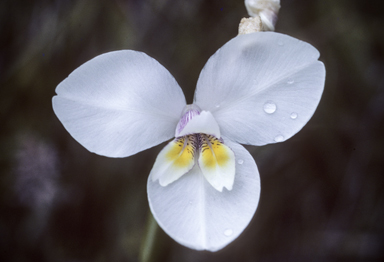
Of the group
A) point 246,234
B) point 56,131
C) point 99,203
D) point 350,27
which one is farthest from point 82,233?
point 350,27

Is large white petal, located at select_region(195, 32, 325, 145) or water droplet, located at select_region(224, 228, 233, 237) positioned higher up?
large white petal, located at select_region(195, 32, 325, 145)

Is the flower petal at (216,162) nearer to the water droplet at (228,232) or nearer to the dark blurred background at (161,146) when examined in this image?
the water droplet at (228,232)

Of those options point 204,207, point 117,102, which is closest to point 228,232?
point 204,207

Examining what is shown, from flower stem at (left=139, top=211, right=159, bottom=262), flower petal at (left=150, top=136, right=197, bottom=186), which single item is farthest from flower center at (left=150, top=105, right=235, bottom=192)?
flower stem at (left=139, top=211, right=159, bottom=262)

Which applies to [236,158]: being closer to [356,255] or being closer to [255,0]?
[255,0]

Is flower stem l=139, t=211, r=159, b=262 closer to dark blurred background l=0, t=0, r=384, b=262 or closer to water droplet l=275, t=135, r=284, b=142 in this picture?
dark blurred background l=0, t=0, r=384, b=262

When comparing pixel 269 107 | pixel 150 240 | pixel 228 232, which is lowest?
pixel 150 240

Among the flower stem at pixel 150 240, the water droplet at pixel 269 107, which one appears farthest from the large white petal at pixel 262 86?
the flower stem at pixel 150 240

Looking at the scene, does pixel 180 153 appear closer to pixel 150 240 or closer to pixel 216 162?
pixel 216 162
